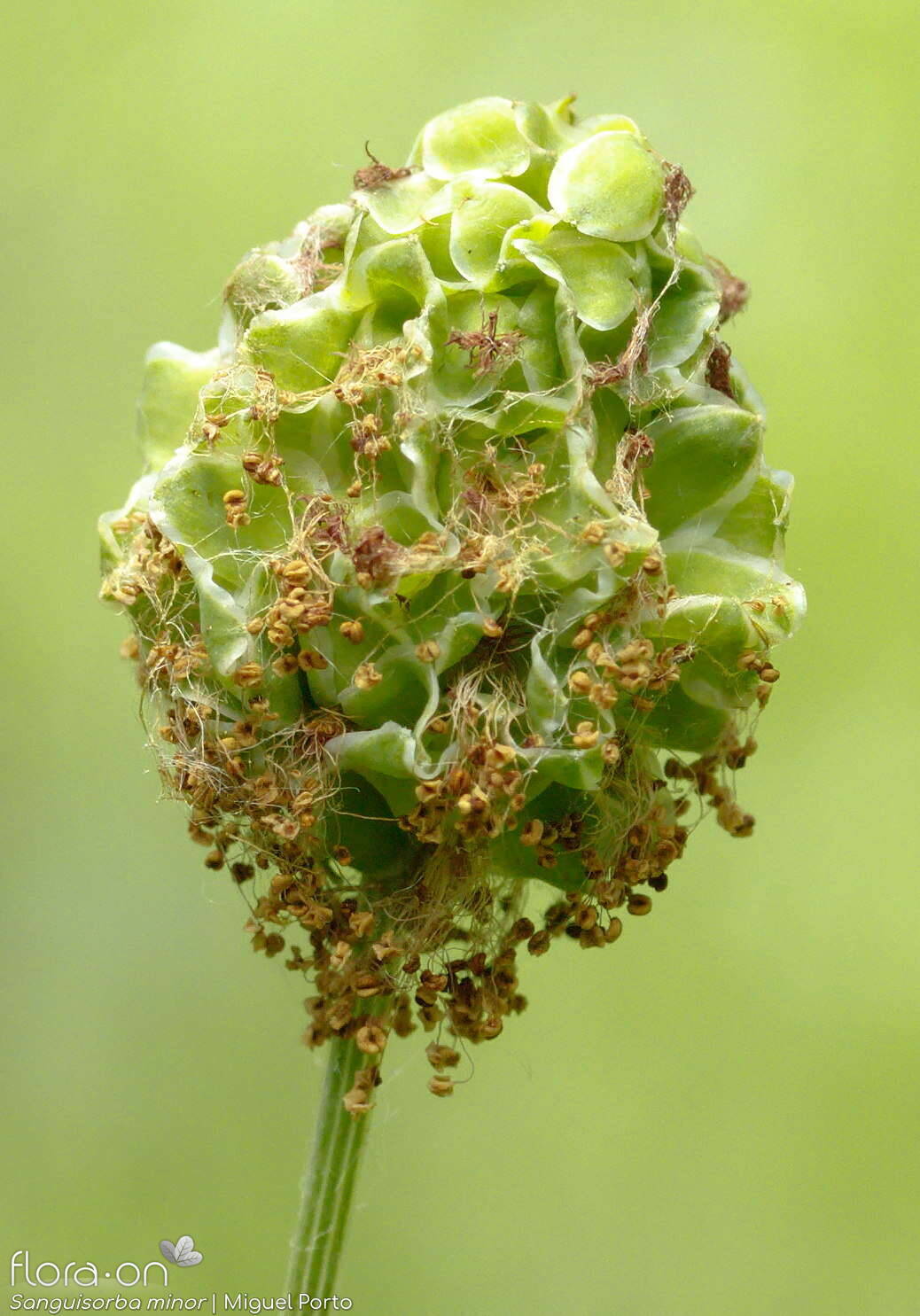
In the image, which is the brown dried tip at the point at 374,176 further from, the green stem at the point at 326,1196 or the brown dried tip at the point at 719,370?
the green stem at the point at 326,1196

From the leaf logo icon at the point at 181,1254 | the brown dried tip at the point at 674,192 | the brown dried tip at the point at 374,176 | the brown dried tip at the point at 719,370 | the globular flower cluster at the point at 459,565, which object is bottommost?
the leaf logo icon at the point at 181,1254

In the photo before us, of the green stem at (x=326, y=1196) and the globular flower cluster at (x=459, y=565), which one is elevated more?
the globular flower cluster at (x=459, y=565)

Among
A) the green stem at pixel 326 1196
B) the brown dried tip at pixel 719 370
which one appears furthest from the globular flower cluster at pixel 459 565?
the green stem at pixel 326 1196

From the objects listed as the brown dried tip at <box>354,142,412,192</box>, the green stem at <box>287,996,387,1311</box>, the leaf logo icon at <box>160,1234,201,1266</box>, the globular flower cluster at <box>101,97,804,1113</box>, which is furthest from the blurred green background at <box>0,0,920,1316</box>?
the brown dried tip at <box>354,142,412,192</box>

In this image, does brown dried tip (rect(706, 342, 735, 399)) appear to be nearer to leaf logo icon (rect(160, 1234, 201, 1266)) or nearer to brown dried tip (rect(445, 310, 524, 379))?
brown dried tip (rect(445, 310, 524, 379))

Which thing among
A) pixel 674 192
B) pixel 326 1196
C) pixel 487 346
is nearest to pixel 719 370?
pixel 674 192

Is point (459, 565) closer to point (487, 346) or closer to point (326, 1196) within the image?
point (487, 346)
